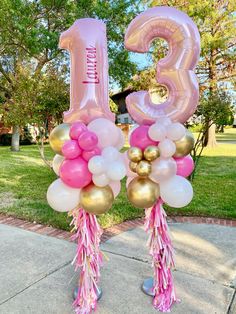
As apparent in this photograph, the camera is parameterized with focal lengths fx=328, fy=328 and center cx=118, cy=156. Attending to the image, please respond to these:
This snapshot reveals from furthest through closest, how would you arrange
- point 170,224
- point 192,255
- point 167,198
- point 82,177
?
point 170,224
point 192,255
point 167,198
point 82,177

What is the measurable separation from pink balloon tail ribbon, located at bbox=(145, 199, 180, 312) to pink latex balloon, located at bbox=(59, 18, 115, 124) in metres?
0.88

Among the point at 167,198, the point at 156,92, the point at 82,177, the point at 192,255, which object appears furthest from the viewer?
the point at 156,92

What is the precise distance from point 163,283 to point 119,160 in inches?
42.8

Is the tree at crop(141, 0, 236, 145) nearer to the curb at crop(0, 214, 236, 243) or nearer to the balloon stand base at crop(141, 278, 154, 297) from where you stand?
the curb at crop(0, 214, 236, 243)

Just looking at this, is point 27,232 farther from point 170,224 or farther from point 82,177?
point 82,177

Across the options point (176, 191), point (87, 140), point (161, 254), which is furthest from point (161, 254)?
point (87, 140)

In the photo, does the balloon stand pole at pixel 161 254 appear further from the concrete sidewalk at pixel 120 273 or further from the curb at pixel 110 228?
the curb at pixel 110 228

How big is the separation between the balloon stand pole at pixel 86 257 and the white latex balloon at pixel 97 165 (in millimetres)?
455

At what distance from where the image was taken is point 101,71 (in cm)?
248

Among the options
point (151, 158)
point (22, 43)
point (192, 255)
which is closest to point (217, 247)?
point (192, 255)

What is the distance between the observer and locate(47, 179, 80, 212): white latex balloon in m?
2.34

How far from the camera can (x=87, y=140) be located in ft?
7.30

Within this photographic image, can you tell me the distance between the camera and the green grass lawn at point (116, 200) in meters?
4.96

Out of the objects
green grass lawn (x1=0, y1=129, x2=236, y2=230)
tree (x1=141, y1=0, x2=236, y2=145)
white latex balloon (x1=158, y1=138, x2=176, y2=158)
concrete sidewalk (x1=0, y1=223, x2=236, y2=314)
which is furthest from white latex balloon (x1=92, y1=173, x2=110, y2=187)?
tree (x1=141, y1=0, x2=236, y2=145)
